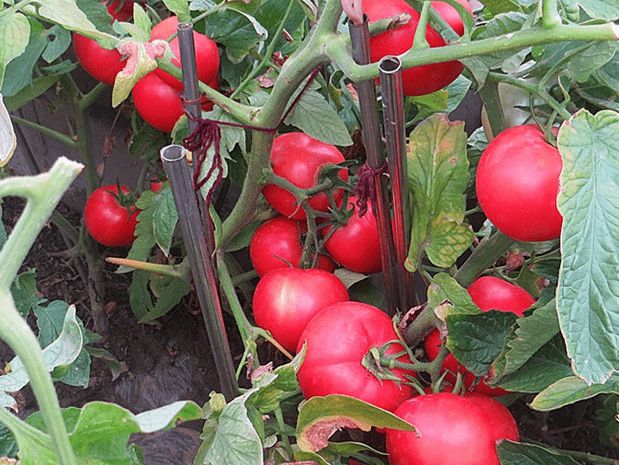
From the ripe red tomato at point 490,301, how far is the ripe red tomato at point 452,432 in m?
0.05

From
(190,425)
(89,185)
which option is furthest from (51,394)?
(89,185)

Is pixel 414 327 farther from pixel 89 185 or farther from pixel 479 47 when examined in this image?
pixel 89 185

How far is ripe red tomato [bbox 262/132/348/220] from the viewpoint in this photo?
84 cm

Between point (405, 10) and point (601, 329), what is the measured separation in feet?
1.03

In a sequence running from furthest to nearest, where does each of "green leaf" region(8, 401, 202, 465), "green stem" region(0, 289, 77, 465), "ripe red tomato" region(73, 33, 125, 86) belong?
"ripe red tomato" region(73, 33, 125, 86) < "green leaf" region(8, 401, 202, 465) < "green stem" region(0, 289, 77, 465)

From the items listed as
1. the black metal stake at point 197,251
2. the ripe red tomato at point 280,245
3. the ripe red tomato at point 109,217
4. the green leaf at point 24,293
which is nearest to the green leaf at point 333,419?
the black metal stake at point 197,251

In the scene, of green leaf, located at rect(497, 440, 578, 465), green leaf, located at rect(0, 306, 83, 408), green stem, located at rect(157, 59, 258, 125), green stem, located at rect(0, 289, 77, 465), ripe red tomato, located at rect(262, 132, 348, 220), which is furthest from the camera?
ripe red tomato, located at rect(262, 132, 348, 220)

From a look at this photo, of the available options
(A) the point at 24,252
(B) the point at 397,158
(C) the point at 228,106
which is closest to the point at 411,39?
(B) the point at 397,158

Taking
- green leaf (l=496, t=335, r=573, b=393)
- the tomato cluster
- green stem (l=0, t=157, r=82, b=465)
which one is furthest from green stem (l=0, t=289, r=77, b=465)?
the tomato cluster

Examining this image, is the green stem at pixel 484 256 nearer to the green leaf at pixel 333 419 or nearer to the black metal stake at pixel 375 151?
the black metal stake at pixel 375 151

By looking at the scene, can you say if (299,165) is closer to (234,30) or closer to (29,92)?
(234,30)

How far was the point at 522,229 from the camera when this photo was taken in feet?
1.90

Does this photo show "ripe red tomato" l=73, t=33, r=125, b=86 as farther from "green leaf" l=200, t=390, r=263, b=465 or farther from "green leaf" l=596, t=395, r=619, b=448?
"green leaf" l=596, t=395, r=619, b=448

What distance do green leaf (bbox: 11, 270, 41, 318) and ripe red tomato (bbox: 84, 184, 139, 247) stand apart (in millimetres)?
164
